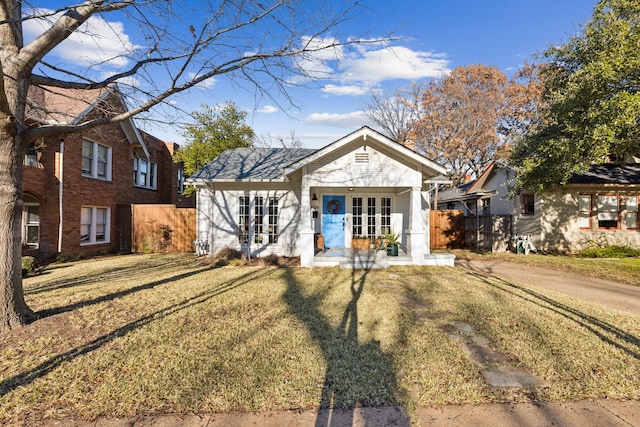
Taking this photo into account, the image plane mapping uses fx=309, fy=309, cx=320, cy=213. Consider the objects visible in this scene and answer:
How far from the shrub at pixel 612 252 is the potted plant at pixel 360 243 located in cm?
946

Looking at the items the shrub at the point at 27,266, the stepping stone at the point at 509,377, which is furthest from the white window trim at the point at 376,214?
the shrub at the point at 27,266

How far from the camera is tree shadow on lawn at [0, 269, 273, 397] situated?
10.7 ft

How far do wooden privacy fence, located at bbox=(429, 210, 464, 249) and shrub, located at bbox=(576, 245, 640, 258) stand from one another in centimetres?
508

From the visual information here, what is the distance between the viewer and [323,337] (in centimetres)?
443

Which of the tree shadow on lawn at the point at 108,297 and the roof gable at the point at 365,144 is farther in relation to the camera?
the roof gable at the point at 365,144

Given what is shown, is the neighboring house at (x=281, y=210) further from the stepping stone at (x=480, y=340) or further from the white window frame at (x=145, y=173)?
the white window frame at (x=145, y=173)

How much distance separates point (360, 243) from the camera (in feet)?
40.7

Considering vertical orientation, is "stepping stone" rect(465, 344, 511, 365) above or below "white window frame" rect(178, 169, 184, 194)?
below

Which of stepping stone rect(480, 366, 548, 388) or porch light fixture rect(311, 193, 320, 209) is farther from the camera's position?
porch light fixture rect(311, 193, 320, 209)

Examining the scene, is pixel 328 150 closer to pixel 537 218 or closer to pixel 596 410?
pixel 596 410

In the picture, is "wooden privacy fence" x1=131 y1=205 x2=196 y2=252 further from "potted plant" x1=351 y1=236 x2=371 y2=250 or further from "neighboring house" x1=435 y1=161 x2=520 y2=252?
"neighboring house" x1=435 y1=161 x2=520 y2=252

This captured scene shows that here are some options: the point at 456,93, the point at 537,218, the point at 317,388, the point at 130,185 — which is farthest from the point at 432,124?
the point at 317,388

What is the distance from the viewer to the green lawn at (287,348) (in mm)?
2998

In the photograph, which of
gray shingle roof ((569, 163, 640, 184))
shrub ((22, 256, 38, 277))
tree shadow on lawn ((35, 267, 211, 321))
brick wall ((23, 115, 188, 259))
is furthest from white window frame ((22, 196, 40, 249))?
gray shingle roof ((569, 163, 640, 184))
